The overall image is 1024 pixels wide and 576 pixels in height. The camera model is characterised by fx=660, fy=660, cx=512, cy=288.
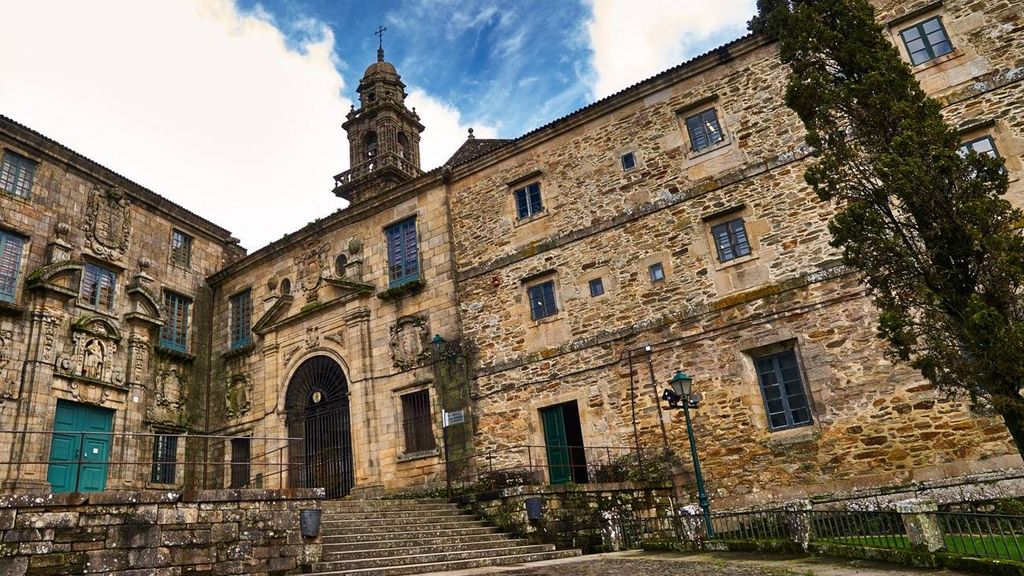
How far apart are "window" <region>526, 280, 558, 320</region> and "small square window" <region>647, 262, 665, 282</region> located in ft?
7.54

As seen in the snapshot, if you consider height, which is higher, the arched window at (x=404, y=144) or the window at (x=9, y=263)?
the arched window at (x=404, y=144)

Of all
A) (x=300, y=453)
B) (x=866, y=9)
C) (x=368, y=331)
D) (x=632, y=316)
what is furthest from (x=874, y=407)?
(x=300, y=453)

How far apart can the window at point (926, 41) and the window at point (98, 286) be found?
64.5 feet

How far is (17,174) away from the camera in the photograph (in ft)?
53.9

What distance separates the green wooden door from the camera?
1398 centimetres

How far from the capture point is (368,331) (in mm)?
17250

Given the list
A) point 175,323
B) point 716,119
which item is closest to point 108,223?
point 175,323

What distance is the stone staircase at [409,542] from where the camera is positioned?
9.66m

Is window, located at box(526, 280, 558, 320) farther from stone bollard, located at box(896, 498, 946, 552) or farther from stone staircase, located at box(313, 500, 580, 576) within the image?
stone bollard, located at box(896, 498, 946, 552)

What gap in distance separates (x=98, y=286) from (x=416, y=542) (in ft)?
40.5

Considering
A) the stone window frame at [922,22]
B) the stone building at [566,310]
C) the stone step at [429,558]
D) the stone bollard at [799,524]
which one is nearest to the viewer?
the stone bollard at [799,524]

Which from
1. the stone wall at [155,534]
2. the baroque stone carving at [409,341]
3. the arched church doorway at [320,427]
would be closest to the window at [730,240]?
the baroque stone carving at [409,341]

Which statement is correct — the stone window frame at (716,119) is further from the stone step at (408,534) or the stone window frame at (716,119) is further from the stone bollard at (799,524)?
the stone step at (408,534)

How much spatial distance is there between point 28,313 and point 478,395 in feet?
35.7
